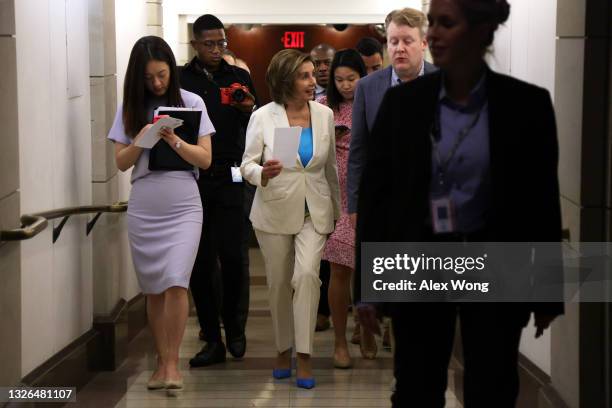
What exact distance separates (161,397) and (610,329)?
2696 mm

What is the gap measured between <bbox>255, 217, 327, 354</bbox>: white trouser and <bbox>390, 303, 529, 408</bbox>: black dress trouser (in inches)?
111

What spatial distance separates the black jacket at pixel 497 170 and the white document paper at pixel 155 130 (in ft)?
8.38

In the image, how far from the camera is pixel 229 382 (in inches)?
264

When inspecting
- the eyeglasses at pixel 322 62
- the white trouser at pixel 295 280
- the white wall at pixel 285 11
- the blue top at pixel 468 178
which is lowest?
the white trouser at pixel 295 280

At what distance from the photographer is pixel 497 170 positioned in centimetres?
350

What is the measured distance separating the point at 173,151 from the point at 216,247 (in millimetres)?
1150

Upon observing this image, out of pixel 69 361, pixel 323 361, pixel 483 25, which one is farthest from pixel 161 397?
pixel 483 25

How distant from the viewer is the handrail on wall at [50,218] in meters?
4.88

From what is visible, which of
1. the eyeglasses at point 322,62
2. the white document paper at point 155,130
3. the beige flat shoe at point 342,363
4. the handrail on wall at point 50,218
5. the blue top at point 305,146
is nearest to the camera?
the handrail on wall at point 50,218

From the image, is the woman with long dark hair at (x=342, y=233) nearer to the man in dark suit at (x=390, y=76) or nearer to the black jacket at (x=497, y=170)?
the man in dark suit at (x=390, y=76)

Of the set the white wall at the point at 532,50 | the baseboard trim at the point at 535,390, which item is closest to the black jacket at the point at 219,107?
the white wall at the point at 532,50

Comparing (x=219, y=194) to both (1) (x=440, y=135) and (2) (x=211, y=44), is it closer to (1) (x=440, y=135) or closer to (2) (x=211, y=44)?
(2) (x=211, y=44)

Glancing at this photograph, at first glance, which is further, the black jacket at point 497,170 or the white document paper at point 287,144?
the white document paper at point 287,144

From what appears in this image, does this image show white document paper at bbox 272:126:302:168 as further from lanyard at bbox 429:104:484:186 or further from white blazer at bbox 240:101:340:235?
lanyard at bbox 429:104:484:186
